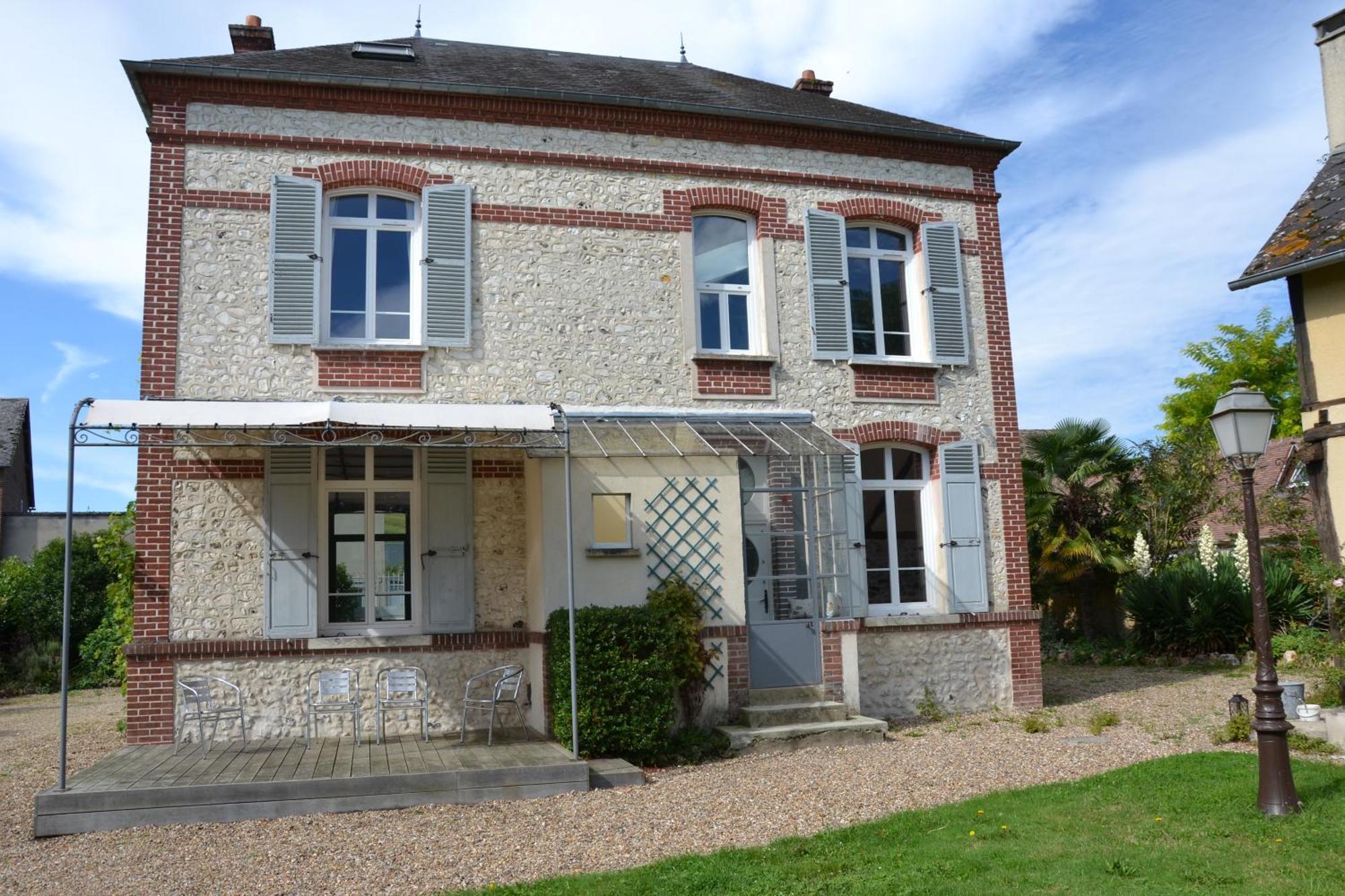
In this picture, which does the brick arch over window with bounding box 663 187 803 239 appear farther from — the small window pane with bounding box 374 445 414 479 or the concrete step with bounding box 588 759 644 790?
the concrete step with bounding box 588 759 644 790

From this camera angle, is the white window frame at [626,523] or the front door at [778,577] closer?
the white window frame at [626,523]

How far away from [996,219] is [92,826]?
10.5 m

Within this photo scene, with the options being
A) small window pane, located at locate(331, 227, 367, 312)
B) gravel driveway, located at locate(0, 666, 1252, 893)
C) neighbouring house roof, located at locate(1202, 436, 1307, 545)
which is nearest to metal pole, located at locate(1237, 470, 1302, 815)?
gravel driveway, located at locate(0, 666, 1252, 893)

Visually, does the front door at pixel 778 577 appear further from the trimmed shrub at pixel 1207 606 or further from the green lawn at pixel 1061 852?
the trimmed shrub at pixel 1207 606

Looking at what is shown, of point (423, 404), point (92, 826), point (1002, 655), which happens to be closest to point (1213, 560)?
point (1002, 655)

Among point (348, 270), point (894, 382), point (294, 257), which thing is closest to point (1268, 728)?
point (894, 382)

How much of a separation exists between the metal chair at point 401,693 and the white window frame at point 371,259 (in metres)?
3.07

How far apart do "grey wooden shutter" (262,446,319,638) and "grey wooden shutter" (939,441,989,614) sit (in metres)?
6.37

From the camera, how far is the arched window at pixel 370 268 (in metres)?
10.4

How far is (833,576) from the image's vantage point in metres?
10.9

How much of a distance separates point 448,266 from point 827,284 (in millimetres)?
4004

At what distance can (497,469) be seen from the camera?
10.3 meters

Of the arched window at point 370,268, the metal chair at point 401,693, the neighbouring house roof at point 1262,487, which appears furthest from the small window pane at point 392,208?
the neighbouring house roof at point 1262,487

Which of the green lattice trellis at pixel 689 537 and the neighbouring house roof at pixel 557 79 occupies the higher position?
the neighbouring house roof at pixel 557 79
